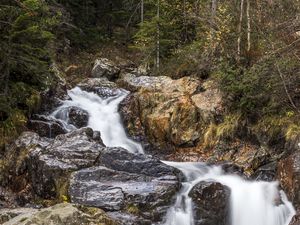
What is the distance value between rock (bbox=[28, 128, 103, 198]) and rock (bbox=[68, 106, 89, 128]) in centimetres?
341

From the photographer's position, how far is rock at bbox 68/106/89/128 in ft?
46.5

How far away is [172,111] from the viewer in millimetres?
13797

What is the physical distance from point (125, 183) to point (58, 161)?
1804mm

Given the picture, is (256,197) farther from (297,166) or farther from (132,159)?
(132,159)

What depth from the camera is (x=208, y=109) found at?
1338 centimetres

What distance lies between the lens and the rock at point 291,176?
9.13 m

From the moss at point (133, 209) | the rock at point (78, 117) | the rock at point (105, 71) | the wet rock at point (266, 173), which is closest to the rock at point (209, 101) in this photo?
the wet rock at point (266, 173)

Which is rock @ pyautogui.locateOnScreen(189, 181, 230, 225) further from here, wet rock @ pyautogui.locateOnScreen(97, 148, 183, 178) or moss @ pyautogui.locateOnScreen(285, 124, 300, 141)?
moss @ pyautogui.locateOnScreen(285, 124, 300, 141)

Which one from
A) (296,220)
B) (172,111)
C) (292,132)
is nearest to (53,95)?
(172,111)

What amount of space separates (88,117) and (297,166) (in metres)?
7.79

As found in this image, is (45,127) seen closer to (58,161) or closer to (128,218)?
(58,161)

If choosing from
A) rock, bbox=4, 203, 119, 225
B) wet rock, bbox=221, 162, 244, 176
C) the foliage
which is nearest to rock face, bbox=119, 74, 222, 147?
wet rock, bbox=221, 162, 244, 176

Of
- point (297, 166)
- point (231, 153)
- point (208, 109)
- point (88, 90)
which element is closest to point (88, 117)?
point (88, 90)

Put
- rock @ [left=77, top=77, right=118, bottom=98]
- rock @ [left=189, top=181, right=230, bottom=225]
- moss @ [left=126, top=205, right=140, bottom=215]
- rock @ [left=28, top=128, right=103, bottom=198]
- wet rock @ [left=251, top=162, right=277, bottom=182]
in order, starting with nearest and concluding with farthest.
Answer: moss @ [left=126, top=205, right=140, bottom=215], rock @ [left=189, top=181, right=230, bottom=225], rock @ [left=28, top=128, right=103, bottom=198], wet rock @ [left=251, top=162, right=277, bottom=182], rock @ [left=77, top=77, right=118, bottom=98]
